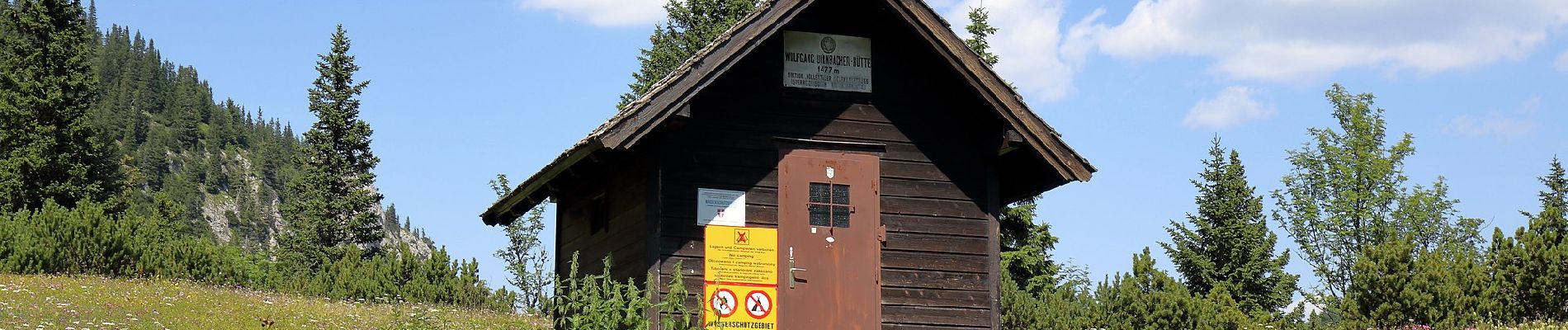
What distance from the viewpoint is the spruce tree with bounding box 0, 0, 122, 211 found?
160 feet

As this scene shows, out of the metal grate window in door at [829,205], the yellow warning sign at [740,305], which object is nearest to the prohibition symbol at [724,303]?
the yellow warning sign at [740,305]

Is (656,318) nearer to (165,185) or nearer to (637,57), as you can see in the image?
(637,57)

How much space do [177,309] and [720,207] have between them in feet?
42.4

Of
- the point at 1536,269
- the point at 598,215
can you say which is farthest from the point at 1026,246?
the point at 598,215

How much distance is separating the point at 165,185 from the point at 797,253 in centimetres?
17552

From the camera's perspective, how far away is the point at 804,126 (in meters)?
16.8

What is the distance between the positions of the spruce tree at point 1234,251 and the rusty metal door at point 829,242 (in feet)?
75.1

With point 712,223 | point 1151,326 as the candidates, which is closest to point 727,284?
point 712,223

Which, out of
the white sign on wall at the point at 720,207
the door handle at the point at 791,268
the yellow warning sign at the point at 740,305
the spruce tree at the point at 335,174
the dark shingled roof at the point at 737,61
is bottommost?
the yellow warning sign at the point at 740,305

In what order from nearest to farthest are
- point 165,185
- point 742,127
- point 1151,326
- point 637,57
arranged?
point 742,127
point 1151,326
point 637,57
point 165,185

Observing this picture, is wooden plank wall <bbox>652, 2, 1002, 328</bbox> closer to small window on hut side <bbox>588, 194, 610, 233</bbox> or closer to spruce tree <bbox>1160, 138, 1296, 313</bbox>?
small window on hut side <bbox>588, 194, 610, 233</bbox>

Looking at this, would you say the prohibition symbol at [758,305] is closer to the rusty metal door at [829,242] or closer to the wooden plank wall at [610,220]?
the rusty metal door at [829,242]

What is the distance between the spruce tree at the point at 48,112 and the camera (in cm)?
4872

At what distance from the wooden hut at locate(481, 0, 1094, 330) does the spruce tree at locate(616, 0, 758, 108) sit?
35.3 m
